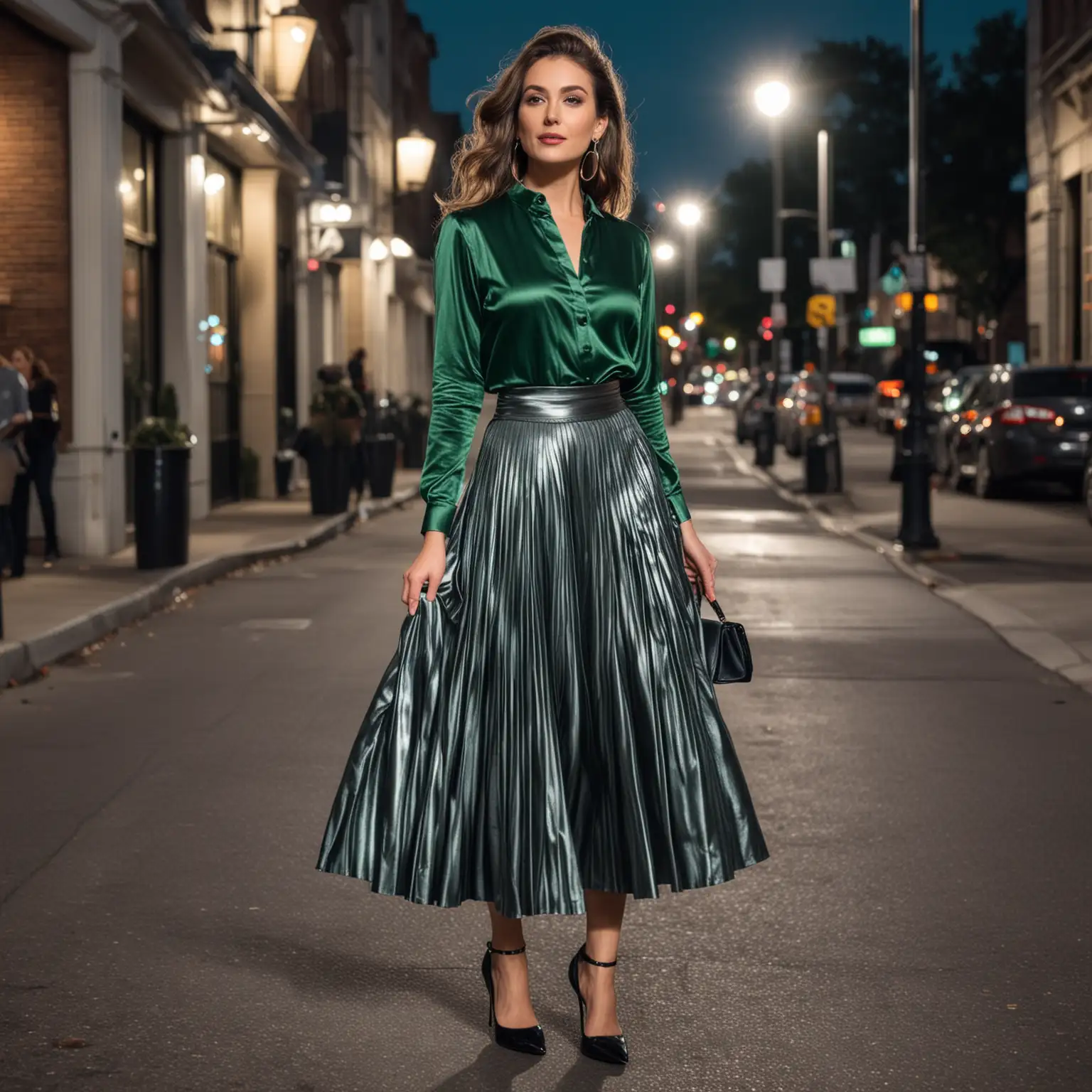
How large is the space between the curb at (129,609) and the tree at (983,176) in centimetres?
5084

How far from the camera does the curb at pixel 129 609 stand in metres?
10.6

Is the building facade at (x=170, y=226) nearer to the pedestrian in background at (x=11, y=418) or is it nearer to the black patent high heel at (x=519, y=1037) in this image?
the pedestrian in background at (x=11, y=418)

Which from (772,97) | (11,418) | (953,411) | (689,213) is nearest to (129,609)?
(11,418)

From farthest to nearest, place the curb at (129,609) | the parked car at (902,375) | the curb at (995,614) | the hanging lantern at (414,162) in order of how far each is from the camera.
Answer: the parked car at (902,375), the hanging lantern at (414,162), the curb at (995,614), the curb at (129,609)

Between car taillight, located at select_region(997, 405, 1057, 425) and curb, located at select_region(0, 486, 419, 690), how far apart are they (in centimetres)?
893

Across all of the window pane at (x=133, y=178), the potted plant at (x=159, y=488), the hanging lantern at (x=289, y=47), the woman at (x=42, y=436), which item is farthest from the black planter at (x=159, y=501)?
the hanging lantern at (x=289, y=47)

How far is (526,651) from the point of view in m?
4.27

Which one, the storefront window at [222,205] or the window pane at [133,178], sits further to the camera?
the storefront window at [222,205]

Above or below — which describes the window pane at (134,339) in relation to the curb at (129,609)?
above

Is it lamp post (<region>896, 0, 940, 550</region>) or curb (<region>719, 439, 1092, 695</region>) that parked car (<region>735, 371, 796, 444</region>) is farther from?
lamp post (<region>896, 0, 940, 550</region>)

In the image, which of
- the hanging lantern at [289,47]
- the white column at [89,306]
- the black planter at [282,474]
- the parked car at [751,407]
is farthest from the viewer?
the parked car at [751,407]

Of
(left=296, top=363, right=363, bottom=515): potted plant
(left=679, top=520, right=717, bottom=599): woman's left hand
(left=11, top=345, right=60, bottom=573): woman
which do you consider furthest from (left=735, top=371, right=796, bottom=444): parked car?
(left=679, top=520, right=717, bottom=599): woman's left hand

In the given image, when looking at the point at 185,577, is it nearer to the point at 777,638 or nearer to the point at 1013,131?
the point at 777,638

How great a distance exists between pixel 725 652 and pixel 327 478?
18.8 m
